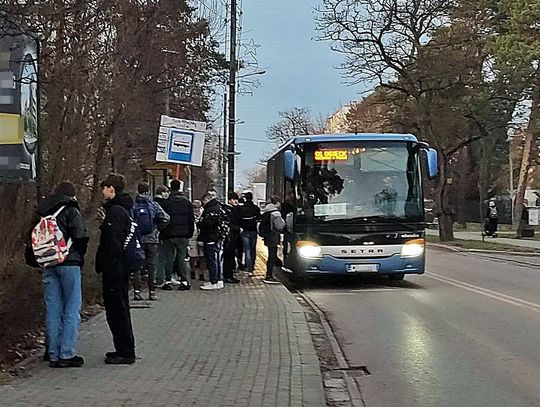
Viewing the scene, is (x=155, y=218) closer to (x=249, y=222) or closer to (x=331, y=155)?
(x=331, y=155)

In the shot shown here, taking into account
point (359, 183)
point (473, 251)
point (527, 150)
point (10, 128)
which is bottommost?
point (473, 251)

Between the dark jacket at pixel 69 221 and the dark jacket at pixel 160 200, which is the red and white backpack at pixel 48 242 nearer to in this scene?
the dark jacket at pixel 69 221

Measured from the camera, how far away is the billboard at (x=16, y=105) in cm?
997

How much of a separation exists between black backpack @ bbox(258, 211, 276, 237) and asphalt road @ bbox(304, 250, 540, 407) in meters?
1.56

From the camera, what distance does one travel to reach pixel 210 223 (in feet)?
57.9

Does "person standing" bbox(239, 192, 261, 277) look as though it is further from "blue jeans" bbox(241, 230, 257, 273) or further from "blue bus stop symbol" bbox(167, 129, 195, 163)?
"blue bus stop symbol" bbox(167, 129, 195, 163)

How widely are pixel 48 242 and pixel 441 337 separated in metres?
5.76

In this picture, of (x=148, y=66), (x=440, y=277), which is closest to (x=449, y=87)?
(x=440, y=277)

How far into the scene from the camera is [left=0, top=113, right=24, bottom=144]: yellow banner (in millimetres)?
10031

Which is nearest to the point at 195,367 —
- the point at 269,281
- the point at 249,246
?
the point at 269,281

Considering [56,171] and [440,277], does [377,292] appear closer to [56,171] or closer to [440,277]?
[440,277]

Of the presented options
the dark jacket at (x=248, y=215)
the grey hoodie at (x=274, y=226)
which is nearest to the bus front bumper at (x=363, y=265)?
the grey hoodie at (x=274, y=226)

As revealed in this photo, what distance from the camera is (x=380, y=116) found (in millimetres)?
51625

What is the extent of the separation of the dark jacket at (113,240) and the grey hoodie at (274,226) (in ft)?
34.1
